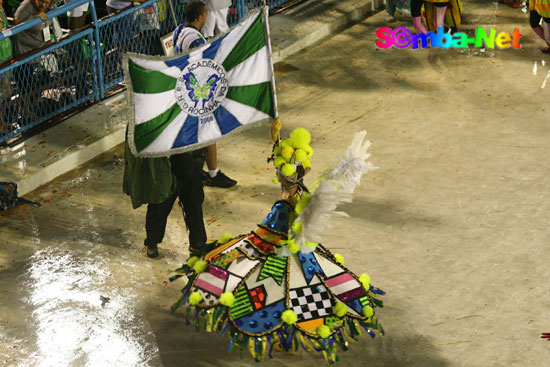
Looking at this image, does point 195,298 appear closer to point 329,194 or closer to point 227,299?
point 227,299

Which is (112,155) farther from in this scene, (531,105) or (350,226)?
(531,105)

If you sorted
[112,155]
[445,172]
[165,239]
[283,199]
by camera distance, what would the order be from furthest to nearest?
[112,155], [445,172], [165,239], [283,199]

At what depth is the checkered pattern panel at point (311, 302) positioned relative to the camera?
626 cm

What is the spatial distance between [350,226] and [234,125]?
171 cm

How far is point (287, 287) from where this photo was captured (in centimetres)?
627

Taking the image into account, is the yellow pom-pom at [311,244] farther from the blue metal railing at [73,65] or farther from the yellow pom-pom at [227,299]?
the blue metal railing at [73,65]

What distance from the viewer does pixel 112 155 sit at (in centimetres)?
984

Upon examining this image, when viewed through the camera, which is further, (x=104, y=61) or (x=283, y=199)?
(x=104, y=61)

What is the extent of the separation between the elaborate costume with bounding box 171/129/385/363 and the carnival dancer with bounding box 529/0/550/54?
6.66 meters

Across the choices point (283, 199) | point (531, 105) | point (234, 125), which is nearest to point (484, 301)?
point (283, 199)

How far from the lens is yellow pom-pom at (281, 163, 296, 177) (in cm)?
618

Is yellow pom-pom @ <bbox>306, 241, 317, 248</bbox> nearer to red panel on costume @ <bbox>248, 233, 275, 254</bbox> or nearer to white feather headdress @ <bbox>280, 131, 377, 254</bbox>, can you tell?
white feather headdress @ <bbox>280, 131, 377, 254</bbox>

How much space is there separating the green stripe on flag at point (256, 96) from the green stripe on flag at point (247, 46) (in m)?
0.19

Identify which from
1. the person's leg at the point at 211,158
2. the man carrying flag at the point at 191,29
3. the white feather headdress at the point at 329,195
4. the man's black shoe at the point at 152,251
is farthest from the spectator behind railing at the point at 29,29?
the white feather headdress at the point at 329,195
